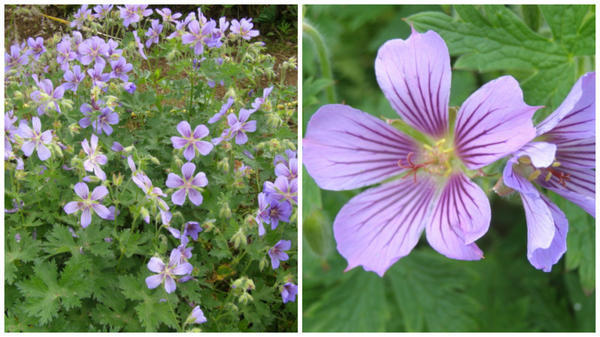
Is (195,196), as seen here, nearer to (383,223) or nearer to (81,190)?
(81,190)

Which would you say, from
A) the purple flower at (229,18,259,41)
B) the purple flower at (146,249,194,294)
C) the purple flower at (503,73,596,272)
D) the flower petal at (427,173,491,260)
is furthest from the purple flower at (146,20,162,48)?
the purple flower at (503,73,596,272)

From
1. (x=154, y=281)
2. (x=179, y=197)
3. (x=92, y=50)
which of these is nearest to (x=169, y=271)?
(x=154, y=281)

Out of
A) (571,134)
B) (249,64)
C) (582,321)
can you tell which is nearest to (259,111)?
(249,64)

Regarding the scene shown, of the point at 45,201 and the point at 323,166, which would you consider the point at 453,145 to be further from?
the point at 45,201

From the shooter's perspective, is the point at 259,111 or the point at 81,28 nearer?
the point at 81,28

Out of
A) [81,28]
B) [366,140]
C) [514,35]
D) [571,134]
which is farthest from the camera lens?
[81,28]

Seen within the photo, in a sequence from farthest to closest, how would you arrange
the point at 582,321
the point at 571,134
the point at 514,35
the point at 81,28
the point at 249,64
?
the point at 582,321 < the point at 249,64 < the point at 81,28 < the point at 514,35 < the point at 571,134

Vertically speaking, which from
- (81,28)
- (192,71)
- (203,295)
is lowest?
(203,295)
